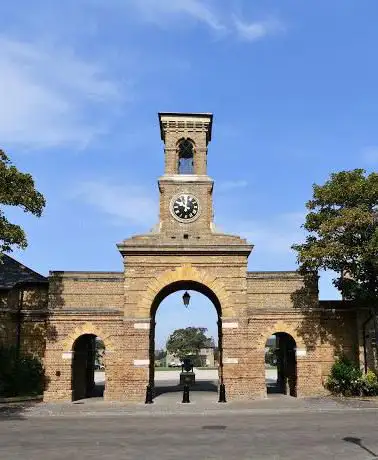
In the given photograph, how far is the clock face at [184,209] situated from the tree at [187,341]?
70200 mm

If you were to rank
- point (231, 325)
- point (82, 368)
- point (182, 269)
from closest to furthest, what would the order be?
point (231, 325), point (182, 269), point (82, 368)

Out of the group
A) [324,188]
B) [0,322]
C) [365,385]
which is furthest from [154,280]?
[365,385]

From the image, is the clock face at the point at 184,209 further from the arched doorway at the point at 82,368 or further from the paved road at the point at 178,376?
the paved road at the point at 178,376

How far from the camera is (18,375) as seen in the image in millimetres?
26453

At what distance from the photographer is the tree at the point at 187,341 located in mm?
99169

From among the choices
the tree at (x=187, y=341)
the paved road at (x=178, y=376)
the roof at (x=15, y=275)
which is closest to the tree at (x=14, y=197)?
the roof at (x=15, y=275)

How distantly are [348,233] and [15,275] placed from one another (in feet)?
59.7

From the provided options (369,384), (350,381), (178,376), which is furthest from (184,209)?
(178,376)

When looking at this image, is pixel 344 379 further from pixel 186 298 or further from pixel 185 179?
pixel 185 179

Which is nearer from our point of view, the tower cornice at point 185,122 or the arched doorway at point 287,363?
the arched doorway at point 287,363

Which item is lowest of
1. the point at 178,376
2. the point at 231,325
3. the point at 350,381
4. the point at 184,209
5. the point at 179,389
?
the point at 178,376

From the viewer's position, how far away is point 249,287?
92.0 ft

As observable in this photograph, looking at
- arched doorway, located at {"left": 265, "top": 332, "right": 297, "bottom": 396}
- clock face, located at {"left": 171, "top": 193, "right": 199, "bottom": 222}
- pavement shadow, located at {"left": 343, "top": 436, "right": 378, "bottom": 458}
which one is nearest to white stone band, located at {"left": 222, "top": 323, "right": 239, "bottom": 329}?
arched doorway, located at {"left": 265, "top": 332, "right": 297, "bottom": 396}

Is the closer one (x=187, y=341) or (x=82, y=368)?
(x=82, y=368)
